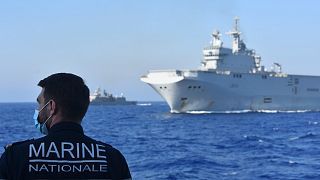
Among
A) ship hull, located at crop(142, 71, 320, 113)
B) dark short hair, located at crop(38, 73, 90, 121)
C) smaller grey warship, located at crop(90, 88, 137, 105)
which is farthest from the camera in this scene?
smaller grey warship, located at crop(90, 88, 137, 105)

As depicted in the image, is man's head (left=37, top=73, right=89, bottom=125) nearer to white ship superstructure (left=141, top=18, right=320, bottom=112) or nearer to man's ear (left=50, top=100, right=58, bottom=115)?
man's ear (left=50, top=100, right=58, bottom=115)

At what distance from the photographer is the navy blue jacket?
221cm

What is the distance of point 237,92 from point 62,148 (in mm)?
61923

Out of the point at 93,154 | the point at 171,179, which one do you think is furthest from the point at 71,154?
the point at 171,179

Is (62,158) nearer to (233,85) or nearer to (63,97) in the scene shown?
(63,97)

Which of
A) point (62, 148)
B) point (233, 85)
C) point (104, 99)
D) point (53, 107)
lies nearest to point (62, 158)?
point (62, 148)

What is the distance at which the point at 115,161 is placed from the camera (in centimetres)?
239

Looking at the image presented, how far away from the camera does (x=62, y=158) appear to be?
2.24 meters

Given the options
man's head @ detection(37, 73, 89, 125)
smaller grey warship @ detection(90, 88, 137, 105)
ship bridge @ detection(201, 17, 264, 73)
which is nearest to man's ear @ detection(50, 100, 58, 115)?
man's head @ detection(37, 73, 89, 125)

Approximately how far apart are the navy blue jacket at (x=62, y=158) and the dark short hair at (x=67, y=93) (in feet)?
0.20

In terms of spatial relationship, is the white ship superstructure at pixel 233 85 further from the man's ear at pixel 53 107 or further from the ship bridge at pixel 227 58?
the man's ear at pixel 53 107

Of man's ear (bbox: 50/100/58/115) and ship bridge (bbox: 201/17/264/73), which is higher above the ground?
ship bridge (bbox: 201/17/264/73)

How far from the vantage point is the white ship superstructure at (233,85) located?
59219 millimetres

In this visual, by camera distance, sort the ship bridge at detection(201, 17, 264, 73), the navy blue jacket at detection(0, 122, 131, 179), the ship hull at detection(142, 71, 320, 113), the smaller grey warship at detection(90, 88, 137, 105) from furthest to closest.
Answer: the smaller grey warship at detection(90, 88, 137, 105)
the ship bridge at detection(201, 17, 264, 73)
the ship hull at detection(142, 71, 320, 113)
the navy blue jacket at detection(0, 122, 131, 179)
